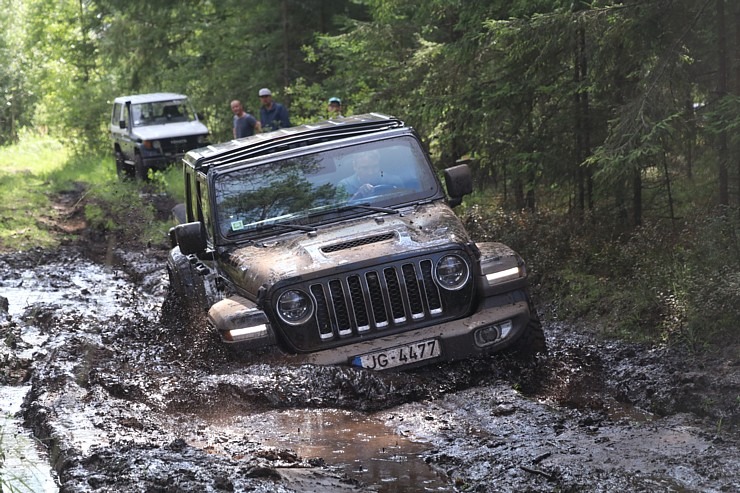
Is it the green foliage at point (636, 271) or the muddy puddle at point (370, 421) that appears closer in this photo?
the muddy puddle at point (370, 421)

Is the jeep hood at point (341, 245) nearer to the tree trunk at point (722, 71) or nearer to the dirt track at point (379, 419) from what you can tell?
the dirt track at point (379, 419)

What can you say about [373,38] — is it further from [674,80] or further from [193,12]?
[193,12]

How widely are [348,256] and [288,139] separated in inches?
67.0

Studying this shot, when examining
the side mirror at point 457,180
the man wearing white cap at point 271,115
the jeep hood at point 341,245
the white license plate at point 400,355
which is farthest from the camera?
the man wearing white cap at point 271,115

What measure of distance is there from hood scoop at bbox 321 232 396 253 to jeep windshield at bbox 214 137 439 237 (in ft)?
2.10

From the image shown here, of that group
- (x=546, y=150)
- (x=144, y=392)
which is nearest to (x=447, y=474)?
(x=144, y=392)

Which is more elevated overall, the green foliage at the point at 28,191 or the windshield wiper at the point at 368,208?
the windshield wiper at the point at 368,208

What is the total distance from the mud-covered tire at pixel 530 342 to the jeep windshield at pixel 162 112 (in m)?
18.4

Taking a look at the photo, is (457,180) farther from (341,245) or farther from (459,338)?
(459,338)

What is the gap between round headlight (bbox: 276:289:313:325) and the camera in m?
6.51

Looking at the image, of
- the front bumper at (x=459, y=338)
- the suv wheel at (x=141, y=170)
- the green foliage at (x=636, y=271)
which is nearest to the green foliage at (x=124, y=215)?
the suv wheel at (x=141, y=170)

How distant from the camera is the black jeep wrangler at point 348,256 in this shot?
652cm

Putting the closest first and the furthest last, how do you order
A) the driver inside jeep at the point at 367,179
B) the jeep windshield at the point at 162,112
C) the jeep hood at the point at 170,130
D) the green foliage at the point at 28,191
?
the driver inside jeep at the point at 367,179 → the green foliage at the point at 28,191 → the jeep hood at the point at 170,130 → the jeep windshield at the point at 162,112

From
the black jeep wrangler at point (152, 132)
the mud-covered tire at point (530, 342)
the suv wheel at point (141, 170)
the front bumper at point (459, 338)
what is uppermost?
the front bumper at point (459, 338)
